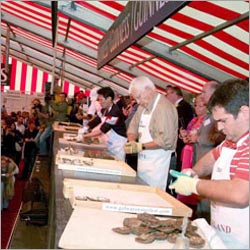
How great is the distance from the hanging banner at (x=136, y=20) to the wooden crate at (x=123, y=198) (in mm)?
798

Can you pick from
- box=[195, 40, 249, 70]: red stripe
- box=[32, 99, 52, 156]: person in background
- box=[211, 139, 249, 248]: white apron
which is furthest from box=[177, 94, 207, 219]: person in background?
box=[32, 99, 52, 156]: person in background

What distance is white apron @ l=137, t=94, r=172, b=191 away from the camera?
3346 mm

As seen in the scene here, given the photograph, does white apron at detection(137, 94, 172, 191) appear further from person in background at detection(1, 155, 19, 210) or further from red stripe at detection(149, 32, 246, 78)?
person in background at detection(1, 155, 19, 210)

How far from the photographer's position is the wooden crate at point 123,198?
1784 millimetres

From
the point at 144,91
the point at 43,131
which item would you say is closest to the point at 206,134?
the point at 144,91

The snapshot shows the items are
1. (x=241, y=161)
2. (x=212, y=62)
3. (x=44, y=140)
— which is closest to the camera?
(x=241, y=161)

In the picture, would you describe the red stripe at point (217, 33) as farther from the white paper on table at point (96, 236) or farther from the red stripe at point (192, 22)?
the white paper on table at point (96, 236)

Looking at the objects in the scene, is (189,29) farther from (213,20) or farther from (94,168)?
(94,168)

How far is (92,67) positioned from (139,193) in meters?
10.5

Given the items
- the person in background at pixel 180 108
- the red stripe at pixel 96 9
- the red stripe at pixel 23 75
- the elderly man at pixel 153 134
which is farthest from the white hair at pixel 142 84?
the red stripe at pixel 23 75

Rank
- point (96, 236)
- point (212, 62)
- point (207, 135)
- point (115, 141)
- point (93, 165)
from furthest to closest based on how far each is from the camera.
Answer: point (212, 62), point (115, 141), point (207, 135), point (93, 165), point (96, 236)

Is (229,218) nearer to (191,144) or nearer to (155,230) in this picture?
(155,230)

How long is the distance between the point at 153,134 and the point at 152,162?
0.20 m

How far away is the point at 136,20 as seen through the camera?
2.91m
